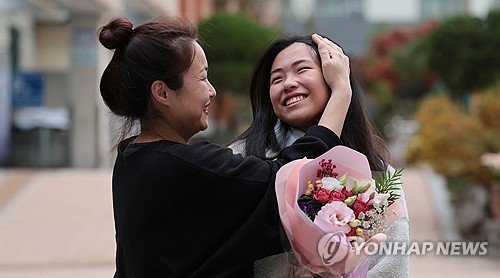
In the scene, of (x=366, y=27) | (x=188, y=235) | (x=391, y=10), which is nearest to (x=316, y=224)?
(x=188, y=235)

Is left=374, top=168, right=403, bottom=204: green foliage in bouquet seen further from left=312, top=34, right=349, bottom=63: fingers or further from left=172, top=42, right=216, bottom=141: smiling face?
left=172, top=42, right=216, bottom=141: smiling face

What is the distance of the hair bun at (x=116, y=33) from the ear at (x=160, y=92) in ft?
0.47

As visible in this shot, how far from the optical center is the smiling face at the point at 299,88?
2.52 meters

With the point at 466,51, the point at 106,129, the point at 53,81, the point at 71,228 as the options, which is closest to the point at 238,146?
the point at 71,228

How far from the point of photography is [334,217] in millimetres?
2176

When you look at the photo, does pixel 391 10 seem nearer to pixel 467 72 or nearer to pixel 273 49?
pixel 467 72

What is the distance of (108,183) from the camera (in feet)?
50.1

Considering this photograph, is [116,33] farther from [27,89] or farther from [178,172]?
[27,89]

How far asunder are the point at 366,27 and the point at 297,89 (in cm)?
4972

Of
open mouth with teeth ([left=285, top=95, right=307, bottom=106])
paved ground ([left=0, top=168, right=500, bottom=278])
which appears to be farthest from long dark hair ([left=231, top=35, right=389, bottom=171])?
paved ground ([left=0, top=168, right=500, bottom=278])

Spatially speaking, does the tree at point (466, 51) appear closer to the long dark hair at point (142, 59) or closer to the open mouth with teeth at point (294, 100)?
the open mouth with teeth at point (294, 100)

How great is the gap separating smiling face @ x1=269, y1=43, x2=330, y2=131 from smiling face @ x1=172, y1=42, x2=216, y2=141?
29cm

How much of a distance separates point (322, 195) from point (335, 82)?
1.29 feet

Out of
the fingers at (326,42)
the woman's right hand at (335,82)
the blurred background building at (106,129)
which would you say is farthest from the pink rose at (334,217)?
the blurred background building at (106,129)
